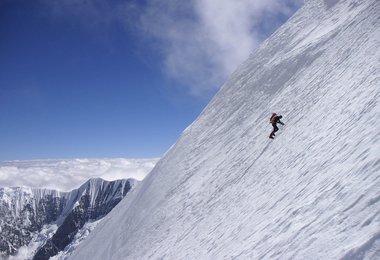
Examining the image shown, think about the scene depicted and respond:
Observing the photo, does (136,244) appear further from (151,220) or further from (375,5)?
(375,5)

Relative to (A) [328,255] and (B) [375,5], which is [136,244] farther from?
(B) [375,5]

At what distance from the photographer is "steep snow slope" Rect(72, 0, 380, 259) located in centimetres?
845

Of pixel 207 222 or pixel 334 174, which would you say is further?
pixel 207 222

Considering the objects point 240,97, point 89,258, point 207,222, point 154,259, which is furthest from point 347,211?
point 89,258

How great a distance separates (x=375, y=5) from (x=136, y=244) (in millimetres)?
24553

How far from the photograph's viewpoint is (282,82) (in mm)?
29250

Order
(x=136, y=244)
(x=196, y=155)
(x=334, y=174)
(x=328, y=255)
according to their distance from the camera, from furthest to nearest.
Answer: (x=196, y=155) < (x=136, y=244) < (x=334, y=174) < (x=328, y=255)

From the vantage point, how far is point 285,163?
16.0 metres

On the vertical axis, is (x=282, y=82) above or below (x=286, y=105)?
above

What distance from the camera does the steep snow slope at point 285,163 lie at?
8.45 m

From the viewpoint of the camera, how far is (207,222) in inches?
717

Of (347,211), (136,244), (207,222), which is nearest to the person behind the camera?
(347,211)

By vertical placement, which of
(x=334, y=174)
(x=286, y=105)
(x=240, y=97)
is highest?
(x=240, y=97)

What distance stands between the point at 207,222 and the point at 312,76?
13373 millimetres
